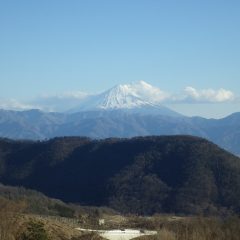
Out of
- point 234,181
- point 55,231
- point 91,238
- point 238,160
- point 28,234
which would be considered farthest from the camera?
point 238,160

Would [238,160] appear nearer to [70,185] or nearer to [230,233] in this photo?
[70,185]

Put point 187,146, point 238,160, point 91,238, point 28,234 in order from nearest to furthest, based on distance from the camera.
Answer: point 28,234, point 91,238, point 238,160, point 187,146

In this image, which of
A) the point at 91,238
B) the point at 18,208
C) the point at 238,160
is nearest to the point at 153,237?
the point at 91,238

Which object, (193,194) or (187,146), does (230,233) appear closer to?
(193,194)

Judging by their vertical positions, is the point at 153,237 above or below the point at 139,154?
below

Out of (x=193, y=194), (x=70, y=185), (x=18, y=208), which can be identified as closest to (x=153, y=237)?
(x=18, y=208)

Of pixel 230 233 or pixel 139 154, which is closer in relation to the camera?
pixel 230 233
